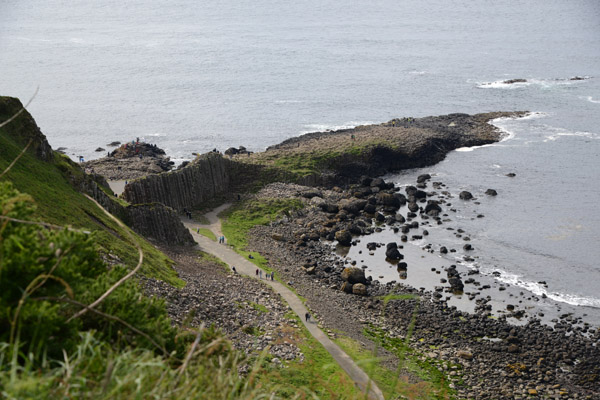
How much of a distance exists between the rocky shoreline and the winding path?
1.86m

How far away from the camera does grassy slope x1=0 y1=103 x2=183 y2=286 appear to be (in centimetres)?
5177

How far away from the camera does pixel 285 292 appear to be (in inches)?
2437

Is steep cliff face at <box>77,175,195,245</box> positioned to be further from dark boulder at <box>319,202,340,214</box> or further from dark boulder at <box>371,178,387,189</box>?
dark boulder at <box>371,178,387,189</box>

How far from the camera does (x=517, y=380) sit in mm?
49438

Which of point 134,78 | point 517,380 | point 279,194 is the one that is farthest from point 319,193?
point 134,78

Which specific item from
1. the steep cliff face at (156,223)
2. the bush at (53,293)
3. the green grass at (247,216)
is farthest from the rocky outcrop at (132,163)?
the bush at (53,293)

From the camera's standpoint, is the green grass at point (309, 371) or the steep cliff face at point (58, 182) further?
the steep cliff face at point (58, 182)

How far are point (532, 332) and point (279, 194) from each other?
46.5 meters

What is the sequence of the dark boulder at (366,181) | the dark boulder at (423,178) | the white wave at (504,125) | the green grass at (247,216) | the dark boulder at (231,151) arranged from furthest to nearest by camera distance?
the white wave at (504,125) → the dark boulder at (231,151) → the dark boulder at (423,178) → the dark boulder at (366,181) → the green grass at (247,216)

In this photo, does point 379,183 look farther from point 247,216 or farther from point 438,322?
point 438,322

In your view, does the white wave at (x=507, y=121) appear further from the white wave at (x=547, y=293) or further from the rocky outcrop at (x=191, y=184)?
the white wave at (x=547, y=293)

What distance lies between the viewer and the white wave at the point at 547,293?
65188 mm

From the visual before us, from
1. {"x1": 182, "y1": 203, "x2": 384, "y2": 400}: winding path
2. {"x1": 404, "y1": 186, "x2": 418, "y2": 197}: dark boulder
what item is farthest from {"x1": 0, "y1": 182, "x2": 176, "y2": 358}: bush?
{"x1": 404, "y1": 186, "x2": 418, "y2": 197}: dark boulder

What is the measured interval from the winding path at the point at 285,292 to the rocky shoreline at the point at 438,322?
6.11 ft
